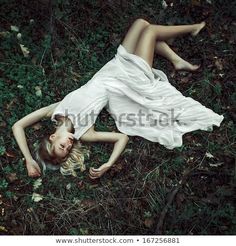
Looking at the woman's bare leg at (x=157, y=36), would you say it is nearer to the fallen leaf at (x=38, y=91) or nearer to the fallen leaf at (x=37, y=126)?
the fallen leaf at (x=38, y=91)

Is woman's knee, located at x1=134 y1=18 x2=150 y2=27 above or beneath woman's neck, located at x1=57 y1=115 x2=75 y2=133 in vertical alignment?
above

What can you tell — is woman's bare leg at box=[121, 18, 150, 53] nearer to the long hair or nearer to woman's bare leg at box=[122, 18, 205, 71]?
woman's bare leg at box=[122, 18, 205, 71]

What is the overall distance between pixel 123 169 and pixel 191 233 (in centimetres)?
89

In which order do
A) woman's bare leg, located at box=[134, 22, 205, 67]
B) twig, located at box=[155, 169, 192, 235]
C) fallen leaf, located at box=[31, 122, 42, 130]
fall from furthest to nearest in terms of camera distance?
woman's bare leg, located at box=[134, 22, 205, 67] < fallen leaf, located at box=[31, 122, 42, 130] < twig, located at box=[155, 169, 192, 235]


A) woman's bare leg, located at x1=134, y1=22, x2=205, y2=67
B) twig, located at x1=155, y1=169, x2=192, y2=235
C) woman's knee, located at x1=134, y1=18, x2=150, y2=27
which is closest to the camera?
twig, located at x1=155, y1=169, x2=192, y2=235

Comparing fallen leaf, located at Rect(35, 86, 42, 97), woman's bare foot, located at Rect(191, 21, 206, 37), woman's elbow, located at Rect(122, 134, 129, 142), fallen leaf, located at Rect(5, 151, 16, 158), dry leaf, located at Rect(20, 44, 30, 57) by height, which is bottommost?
fallen leaf, located at Rect(5, 151, 16, 158)

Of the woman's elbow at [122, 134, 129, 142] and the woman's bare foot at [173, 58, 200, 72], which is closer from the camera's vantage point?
the woman's elbow at [122, 134, 129, 142]

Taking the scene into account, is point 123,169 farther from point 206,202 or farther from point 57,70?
point 57,70

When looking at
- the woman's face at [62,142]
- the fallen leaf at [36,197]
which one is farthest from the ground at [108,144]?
the woman's face at [62,142]

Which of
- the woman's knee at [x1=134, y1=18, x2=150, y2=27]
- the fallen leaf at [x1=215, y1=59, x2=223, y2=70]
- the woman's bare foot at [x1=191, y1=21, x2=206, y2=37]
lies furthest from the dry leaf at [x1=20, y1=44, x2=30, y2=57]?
the fallen leaf at [x1=215, y1=59, x2=223, y2=70]

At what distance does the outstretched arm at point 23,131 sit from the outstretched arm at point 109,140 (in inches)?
17.4

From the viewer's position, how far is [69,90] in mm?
5004

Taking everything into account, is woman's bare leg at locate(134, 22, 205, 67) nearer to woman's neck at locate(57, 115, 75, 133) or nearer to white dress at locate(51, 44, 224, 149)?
white dress at locate(51, 44, 224, 149)

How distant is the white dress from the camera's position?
4902 millimetres
